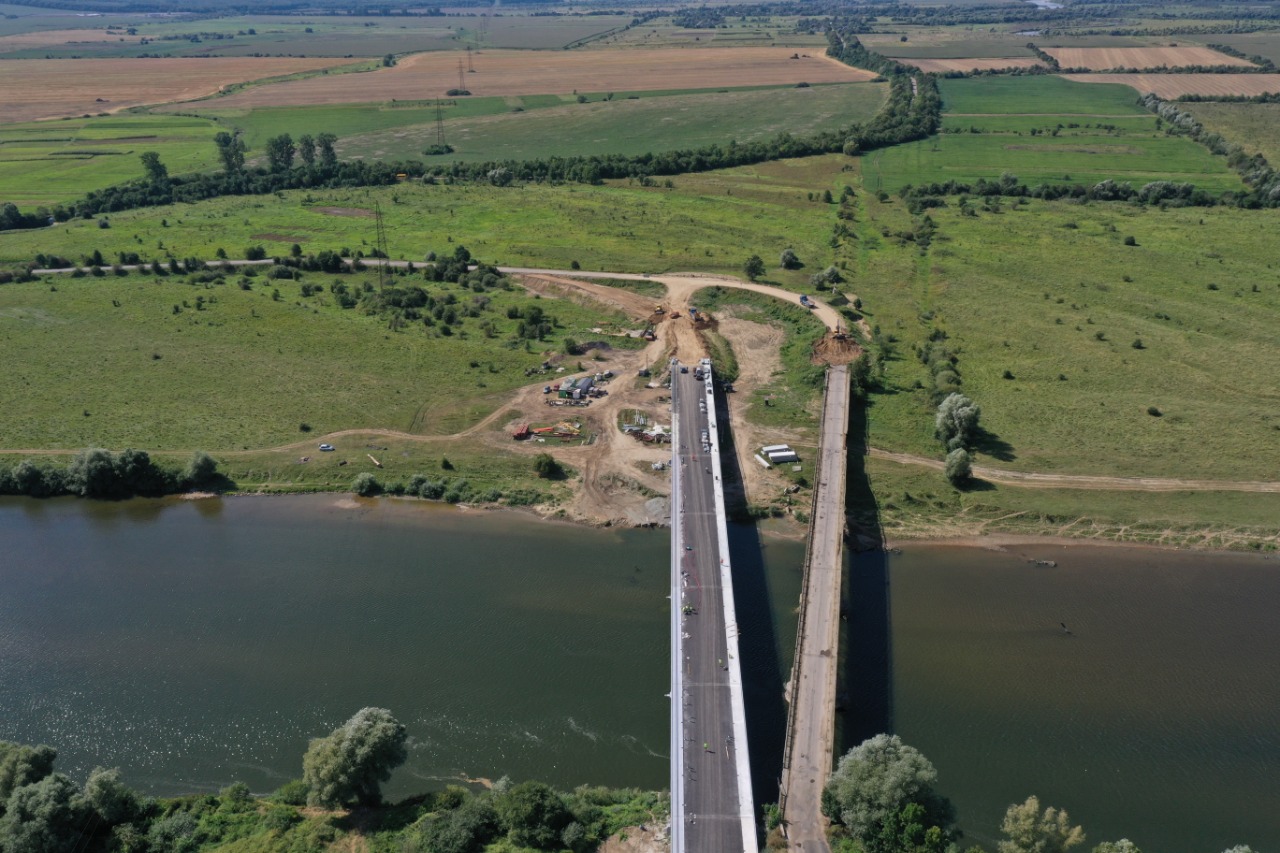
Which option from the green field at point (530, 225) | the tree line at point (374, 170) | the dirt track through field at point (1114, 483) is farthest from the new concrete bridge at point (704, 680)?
the tree line at point (374, 170)

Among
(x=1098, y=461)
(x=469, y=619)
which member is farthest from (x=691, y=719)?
(x=1098, y=461)

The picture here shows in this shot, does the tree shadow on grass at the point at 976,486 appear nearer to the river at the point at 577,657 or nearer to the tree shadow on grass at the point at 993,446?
the tree shadow on grass at the point at 993,446

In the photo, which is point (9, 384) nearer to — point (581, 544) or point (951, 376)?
point (581, 544)

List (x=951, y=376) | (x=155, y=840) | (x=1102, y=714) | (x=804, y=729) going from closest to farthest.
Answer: (x=155, y=840), (x=804, y=729), (x=1102, y=714), (x=951, y=376)

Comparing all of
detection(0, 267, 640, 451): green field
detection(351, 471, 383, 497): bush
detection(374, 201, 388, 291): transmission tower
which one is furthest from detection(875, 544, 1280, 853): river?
detection(374, 201, 388, 291): transmission tower

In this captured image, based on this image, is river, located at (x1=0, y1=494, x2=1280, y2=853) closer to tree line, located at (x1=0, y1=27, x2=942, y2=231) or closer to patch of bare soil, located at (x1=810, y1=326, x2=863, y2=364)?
patch of bare soil, located at (x1=810, y1=326, x2=863, y2=364)

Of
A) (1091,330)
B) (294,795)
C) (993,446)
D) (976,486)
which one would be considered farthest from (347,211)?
(294,795)

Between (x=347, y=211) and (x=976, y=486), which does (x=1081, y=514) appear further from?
(x=347, y=211)
